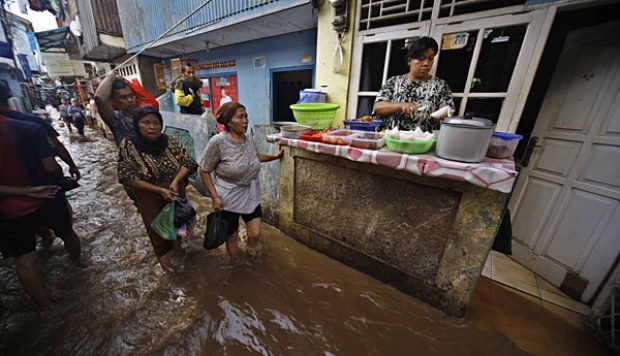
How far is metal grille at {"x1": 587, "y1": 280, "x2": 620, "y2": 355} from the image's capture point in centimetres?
176

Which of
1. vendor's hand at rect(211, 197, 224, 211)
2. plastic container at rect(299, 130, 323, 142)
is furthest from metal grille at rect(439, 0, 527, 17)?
vendor's hand at rect(211, 197, 224, 211)

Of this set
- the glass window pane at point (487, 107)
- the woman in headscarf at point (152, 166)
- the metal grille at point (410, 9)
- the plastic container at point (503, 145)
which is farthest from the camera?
the glass window pane at point (487, 107)

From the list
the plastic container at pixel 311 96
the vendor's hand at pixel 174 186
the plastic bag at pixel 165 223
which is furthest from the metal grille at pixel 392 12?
the plastic bag at pixel 165 223

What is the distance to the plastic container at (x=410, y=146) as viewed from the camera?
1722 mm

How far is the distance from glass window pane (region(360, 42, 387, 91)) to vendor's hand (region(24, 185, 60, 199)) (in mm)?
3836

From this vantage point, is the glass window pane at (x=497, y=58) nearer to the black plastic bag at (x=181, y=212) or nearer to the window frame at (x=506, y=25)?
the window frame at (x=506, y=25)

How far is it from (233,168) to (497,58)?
3.18m

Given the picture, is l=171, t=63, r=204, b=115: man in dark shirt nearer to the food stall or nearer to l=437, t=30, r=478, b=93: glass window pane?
the food stall

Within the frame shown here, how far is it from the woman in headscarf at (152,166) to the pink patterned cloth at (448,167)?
5.61ft

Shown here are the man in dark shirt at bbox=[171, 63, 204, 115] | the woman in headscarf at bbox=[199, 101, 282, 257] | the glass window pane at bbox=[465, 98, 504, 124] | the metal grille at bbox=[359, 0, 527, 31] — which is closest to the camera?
the woman in headscarf at bbox=[199, 101, 282, 257]

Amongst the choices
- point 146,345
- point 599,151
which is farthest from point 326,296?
point 599,151

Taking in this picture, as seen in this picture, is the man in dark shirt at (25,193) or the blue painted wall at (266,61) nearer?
the man in dark shirt at (25,193)

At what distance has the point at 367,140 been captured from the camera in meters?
1.91

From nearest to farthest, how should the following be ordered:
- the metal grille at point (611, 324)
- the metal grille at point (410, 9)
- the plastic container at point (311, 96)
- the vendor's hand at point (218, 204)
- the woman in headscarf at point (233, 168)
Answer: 1. the metal grille at point (611, 324)
2. the woman in headscarf at point (233, 168)
3. the vendor's hand at point (218, 204)
4. the metal grille at point (410, 9)
5. the plastic container at point (311, 96)
